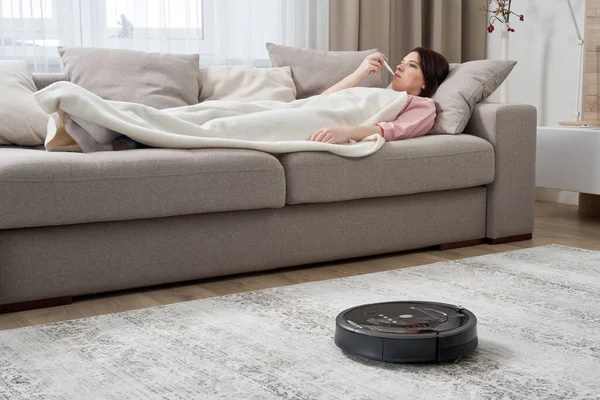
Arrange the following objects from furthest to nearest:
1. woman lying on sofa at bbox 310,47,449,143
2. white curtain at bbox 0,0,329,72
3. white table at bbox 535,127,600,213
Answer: white table at bbox 535,127,600,213
white curtain at bbox 0,0,329,72
woman lying on sofa at bbox 310,47,449,143

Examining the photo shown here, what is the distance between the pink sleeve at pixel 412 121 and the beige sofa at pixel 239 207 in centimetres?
7

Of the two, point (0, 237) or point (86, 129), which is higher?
point (86, 129)

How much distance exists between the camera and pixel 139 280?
254cm

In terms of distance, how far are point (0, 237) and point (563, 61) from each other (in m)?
3.37

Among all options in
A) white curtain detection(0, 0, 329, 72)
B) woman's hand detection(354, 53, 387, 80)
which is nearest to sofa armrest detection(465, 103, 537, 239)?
woman's hand detection(354, 53, 387, 80)

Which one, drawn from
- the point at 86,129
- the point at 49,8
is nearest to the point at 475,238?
the point at 86,129

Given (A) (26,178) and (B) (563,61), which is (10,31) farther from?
(B) (563,61)

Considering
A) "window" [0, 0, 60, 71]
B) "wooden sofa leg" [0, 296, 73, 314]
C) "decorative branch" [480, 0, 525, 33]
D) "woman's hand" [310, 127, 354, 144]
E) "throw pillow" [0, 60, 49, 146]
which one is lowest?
"wooden sofa leg" [0, 296, 73, 314]

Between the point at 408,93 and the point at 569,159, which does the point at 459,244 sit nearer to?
the point at 408,93

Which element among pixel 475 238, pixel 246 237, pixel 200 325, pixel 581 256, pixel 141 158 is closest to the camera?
pixel 200 325

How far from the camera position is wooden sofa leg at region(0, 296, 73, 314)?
2.34 m

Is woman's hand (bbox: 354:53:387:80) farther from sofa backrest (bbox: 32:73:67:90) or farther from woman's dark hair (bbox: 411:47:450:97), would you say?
sofa backrest (bbox: 32:73:67:90)

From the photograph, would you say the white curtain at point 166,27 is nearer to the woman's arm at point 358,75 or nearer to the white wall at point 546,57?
the woman's arm at point 358,75

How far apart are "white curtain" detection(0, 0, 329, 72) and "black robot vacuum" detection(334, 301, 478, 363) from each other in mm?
2408
